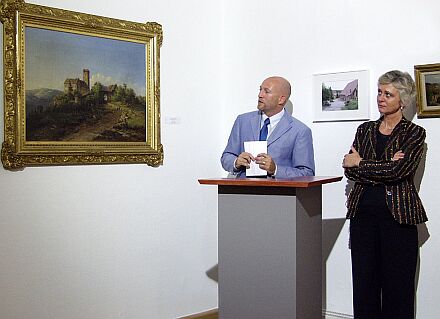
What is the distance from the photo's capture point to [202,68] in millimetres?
5754

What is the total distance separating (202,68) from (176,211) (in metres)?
1.26

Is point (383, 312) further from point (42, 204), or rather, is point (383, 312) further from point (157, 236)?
point (42, 204)

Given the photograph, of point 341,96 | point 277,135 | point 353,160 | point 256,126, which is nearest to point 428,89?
point 341,96

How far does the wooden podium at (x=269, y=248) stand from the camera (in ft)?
12.7

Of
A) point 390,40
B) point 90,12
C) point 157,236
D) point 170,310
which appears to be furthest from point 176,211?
point 390,40

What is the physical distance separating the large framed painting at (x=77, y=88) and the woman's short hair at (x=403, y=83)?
5.98 feet

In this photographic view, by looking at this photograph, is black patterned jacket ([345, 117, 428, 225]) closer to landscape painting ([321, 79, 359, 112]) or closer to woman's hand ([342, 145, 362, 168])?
woman's hand ([342, 145, 362, 168])

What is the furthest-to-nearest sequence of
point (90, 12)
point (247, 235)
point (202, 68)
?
point (202, 68)
point (90, 12)
point (247, 235)

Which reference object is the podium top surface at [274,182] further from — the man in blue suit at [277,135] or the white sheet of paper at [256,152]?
the man in blue suit at [277,135]

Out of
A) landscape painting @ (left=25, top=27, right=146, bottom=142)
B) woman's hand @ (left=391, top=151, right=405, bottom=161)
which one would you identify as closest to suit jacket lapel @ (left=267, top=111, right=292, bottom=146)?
woman's hand @ (left=391, top=151, right=405, bottom=161)

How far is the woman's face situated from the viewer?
439 cm

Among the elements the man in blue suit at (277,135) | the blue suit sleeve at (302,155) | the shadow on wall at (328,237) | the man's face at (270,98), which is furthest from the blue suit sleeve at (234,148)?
the shadow on wall at (328,237)

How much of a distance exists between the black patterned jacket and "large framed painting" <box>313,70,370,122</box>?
0.74m

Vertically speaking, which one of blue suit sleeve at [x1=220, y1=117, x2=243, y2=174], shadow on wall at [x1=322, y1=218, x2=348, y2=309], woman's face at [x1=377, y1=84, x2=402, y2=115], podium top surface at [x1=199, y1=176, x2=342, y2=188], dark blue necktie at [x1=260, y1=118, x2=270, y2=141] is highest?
woman's face at [x1=377, y1=84, x2=402, y2=115]
